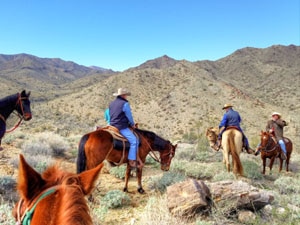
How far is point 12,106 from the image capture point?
7402 mm

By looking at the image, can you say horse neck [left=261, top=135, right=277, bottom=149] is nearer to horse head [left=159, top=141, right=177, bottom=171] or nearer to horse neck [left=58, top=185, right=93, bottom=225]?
horse head [left=159, top=141, right=177, bottom=171]

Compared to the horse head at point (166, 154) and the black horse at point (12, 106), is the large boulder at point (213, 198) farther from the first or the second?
the black horse at point (12, 106)

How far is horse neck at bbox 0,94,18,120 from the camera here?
7093 millimetres

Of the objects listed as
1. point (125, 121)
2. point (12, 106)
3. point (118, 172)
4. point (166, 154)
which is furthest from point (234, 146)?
point (12, 106)

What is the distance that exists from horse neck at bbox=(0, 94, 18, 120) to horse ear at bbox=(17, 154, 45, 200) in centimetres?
627

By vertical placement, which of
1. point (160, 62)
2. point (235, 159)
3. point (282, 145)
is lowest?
point (235, 159)

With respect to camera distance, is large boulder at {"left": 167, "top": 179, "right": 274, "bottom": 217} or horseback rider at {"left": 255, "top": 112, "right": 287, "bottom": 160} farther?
horseback rider at {"left": 255, "top": 112, "right": 287, "bottom": 160}

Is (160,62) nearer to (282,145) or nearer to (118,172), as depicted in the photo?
(282,145)

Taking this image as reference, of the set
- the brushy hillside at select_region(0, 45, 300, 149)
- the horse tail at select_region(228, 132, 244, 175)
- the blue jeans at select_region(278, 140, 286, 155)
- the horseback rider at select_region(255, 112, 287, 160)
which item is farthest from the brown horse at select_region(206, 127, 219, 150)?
the brushy hillside at select_region(0, 45, 300, 149)

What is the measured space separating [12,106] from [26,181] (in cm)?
657

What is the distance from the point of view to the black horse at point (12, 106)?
6992mm

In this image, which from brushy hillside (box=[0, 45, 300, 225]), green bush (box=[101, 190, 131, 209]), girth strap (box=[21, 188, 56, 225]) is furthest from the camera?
green bush (box=[101, 190, 131, 209])

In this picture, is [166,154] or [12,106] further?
[166,154]

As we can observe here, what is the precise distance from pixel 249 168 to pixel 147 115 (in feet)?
102
